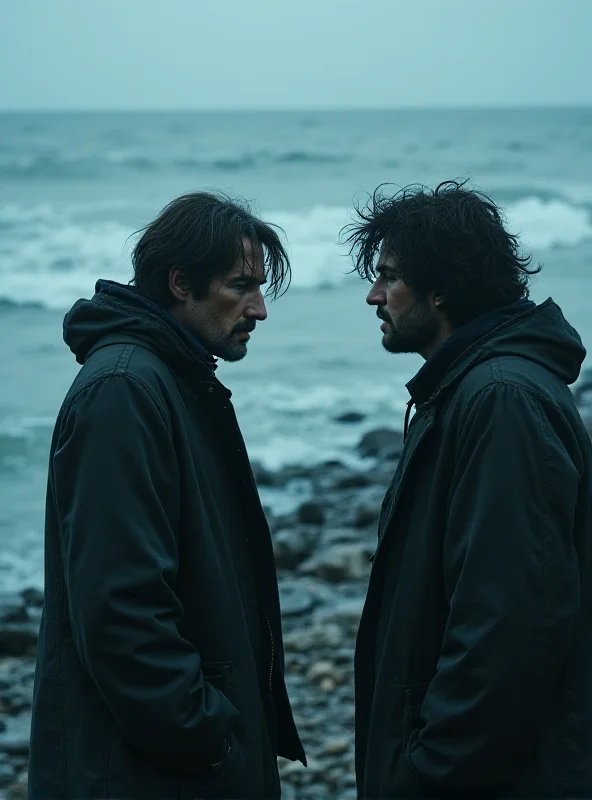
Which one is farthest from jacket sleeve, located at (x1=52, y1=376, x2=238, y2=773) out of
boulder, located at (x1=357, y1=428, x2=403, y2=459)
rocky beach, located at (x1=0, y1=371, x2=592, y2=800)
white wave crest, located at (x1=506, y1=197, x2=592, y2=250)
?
white wave crest, located at (x1=506, y1=197, x2=592, y2=250)

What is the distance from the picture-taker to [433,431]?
8.70 feet

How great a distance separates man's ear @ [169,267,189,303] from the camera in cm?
290

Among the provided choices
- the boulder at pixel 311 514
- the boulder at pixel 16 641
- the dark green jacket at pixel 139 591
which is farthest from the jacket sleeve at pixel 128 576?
the boulder at pixel 311 514

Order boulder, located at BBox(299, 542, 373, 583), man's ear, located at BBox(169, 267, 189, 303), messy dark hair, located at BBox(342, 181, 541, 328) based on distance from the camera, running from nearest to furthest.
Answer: messy dark hair, located at BBox(342, 181, 541, 328) < man's ear, located at BBox(169, 267, 189, 303) < boulder, located at BBox(299, 542, 373, 583)

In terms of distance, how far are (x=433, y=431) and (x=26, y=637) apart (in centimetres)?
525

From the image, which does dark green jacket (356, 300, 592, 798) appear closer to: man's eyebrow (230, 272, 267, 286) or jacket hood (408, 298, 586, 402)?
jacket hood (408, 298, 586, 402)

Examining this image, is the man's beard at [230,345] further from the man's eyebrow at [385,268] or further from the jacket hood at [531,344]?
the jacket hood at [531,344]

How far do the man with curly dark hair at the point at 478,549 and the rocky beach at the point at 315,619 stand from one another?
8.45 ft

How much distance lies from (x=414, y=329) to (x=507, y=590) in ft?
2.73

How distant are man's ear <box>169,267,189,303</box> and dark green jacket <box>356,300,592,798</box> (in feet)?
2.51

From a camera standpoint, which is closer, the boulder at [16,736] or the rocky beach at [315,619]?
the rocky beach at [315,619]

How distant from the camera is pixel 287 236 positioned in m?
15.5

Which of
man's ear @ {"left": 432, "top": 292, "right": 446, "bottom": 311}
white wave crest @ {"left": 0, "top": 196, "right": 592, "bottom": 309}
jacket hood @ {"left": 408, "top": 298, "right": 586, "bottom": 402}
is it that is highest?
white wave crest @ {"left": 0, "top": 196, "right": 592, "bottom": 309}

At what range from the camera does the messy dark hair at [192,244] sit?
2.88 meters
